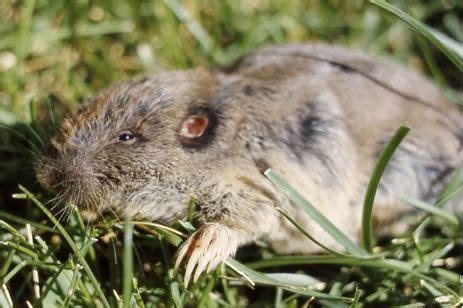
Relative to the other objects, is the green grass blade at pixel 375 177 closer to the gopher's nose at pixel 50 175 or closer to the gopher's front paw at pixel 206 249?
the gopher's front paw at pixel 206 249

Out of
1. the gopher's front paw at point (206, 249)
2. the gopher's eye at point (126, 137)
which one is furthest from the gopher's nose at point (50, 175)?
the gopher's front paw at point (206, 249)

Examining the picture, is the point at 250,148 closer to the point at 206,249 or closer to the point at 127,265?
the point at 206,249

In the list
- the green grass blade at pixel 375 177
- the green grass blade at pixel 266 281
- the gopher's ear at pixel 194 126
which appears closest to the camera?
the green grass blade at pixel 375 177

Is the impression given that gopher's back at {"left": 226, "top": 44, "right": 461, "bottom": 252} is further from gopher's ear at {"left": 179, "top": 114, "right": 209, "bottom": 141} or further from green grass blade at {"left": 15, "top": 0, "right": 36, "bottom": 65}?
A: green grass blade at {"left": 15, "top": 0, "right": 36, "bottom": 65}

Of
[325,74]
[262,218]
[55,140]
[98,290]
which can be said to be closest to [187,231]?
[262,218]

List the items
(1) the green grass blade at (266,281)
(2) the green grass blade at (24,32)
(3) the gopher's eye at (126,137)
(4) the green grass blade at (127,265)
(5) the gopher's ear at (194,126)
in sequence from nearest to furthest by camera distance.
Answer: (4) the green grass blade at (127,265) < (1) the green grass blade at (266,281) < (3) the gopher's eye at (126,137) < (5) the gopher's ear at (194,126) < (2) the green grass blade at (24,32)

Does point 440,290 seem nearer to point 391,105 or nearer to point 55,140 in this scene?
point 391,105

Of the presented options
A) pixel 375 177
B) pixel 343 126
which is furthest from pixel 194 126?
pixel 375 177
